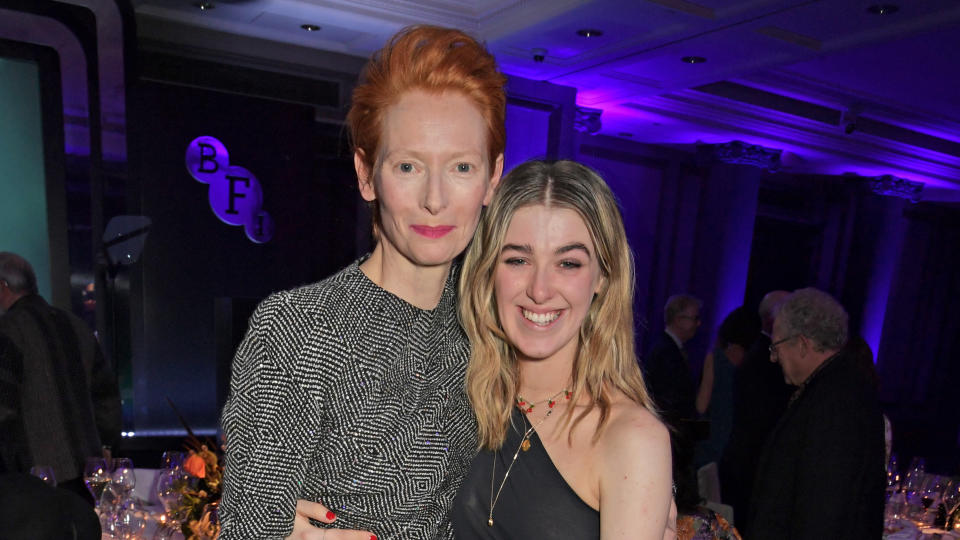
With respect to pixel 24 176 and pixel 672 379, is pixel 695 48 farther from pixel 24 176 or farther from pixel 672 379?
pixel 24 176

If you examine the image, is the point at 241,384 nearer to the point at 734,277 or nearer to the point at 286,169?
the point at 286,169

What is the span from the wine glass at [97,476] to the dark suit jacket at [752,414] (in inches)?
119

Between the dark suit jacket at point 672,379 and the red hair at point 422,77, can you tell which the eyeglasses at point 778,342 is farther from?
the red hair at point 422,77

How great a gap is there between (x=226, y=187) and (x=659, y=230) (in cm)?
638

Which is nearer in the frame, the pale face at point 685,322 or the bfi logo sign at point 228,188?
the pale face at point 685,322

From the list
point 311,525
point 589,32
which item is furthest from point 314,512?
point 589,32

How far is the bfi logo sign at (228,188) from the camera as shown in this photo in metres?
5.77

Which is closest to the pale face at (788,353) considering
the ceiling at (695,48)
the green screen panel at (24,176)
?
the ceiling at (695,48)

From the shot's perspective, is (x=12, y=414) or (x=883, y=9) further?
(x=883, y=9)

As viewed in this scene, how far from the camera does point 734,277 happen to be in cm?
885

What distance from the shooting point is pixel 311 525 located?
3.85 feet

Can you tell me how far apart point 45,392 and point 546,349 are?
118 inches

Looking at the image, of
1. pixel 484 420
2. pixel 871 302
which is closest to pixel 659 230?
pixel 871 302

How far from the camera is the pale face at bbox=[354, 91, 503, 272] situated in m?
1.20
